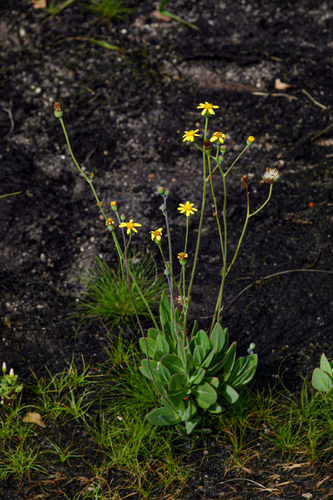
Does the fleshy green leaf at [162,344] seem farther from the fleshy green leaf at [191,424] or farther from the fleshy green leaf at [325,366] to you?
the fleshy green leaf at [325,366]

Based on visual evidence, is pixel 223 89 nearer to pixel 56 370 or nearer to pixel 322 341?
pixel 322 341

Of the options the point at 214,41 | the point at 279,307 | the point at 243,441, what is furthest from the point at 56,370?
the point at 214,41

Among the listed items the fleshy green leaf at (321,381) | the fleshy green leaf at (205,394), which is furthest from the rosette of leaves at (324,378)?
the fleshy green leaf at (205,394)

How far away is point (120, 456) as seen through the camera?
2014mm

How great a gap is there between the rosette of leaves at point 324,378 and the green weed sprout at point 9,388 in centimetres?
137

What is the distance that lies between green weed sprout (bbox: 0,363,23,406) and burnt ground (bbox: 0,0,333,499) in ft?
0.43

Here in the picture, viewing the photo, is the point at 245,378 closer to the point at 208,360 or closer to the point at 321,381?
the point at 208,360

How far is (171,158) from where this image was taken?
3215 millimetres

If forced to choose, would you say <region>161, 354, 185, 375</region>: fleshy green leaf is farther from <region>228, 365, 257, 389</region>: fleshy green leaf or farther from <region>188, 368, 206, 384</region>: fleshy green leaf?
<region>228, 365, 257, 389</region>: fleshy green leaf

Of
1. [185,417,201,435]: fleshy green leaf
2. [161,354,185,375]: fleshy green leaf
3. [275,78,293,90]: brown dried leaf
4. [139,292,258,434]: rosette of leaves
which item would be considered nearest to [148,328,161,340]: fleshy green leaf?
[139,292,258,434]: rosette of leaves

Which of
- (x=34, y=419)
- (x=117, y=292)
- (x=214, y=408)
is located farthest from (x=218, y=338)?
(x=34, y=419)

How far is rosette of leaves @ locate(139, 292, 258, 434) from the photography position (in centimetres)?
193

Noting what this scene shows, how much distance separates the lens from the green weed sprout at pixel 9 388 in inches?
86.4

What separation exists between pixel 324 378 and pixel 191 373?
1.93 ft
